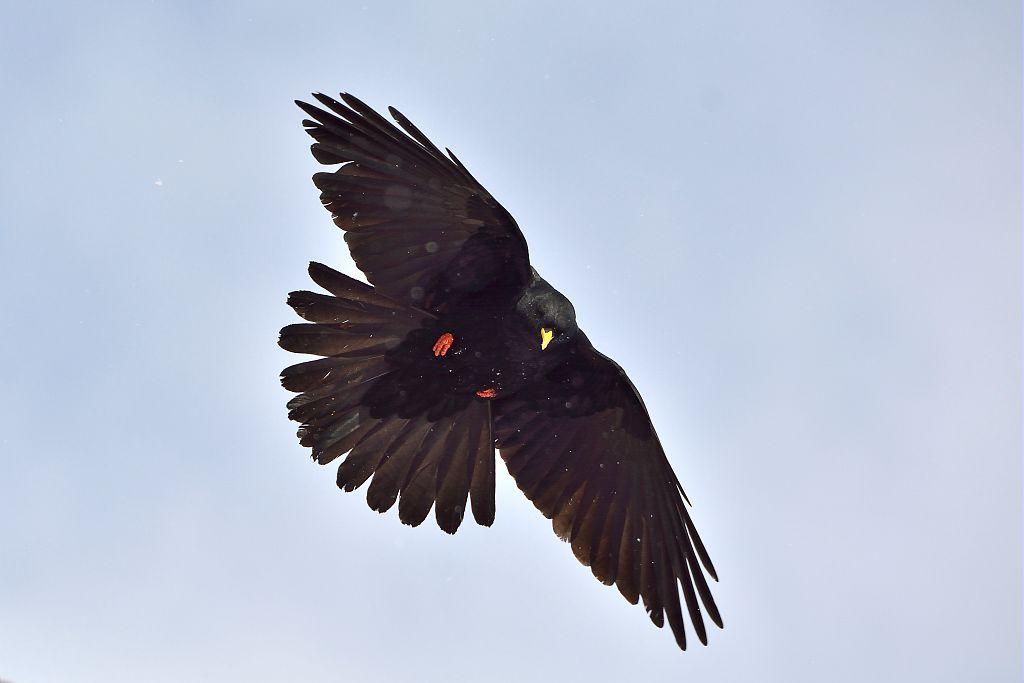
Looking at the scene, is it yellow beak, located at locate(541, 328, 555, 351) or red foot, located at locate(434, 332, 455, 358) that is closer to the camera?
yellow beak, located at locate(541, 328, 555, 351)

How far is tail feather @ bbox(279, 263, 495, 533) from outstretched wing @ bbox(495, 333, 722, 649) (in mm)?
399

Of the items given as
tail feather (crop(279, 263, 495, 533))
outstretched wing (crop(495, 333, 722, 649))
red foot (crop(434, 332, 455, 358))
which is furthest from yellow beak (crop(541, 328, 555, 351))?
tail feather (crop(279, 263, 495, 533))

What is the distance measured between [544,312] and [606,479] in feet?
5.57

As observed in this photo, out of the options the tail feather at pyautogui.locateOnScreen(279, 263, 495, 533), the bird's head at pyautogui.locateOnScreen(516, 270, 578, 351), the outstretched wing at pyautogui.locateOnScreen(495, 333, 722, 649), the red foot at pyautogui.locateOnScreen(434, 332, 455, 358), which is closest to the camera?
the tail feather at pyautogui.locateOnScreen(279, 263, 495, 533)

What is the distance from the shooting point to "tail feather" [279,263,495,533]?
6570mm

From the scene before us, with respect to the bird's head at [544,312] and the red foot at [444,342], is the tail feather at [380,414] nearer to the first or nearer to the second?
the red foot at [444,342]

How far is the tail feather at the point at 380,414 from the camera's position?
6.57m

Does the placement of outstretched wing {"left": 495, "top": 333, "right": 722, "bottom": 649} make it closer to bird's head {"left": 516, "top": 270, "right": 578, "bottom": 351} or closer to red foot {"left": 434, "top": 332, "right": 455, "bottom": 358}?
bird's head {"left": 516, "top": 270, "right": 578, "bottom": 351}

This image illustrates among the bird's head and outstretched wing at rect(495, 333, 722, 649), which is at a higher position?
the bird's head

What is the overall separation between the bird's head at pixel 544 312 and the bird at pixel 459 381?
11 mm

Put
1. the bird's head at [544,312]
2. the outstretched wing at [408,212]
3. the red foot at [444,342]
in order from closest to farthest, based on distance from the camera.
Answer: the outstretched wing at [408,212], the bird's head at [544,312], the red foot at [444,342]

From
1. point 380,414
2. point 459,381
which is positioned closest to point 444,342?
point 459,381

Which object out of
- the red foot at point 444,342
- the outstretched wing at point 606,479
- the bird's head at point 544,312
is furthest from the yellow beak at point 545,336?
the red foot at point 444,342

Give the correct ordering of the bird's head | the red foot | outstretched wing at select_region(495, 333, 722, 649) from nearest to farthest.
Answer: the bird's head, the red foot, outstretched wing at select_region(495, 333, 722, 649)
